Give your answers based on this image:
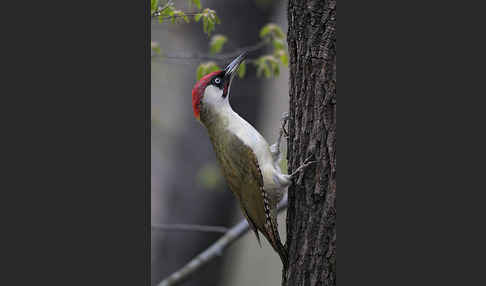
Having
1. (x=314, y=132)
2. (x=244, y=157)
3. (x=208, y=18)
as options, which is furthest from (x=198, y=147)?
(x=314, y=132)

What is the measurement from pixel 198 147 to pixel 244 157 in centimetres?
289

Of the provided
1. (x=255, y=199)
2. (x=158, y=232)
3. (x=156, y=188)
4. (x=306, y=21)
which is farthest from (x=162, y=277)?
(x=306, y=21)

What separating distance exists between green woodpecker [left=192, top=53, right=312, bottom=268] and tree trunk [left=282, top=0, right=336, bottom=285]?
0.21 metres

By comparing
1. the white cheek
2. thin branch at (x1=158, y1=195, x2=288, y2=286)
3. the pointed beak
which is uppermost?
the pointed beak

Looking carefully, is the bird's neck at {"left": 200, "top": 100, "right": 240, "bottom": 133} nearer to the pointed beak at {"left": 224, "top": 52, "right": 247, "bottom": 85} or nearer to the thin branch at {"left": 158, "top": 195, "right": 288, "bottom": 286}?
the pointed beak at {"left": 224, "top": 52, "right": 247, "bottom": 85}

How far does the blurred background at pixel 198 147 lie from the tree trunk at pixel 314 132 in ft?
7.56

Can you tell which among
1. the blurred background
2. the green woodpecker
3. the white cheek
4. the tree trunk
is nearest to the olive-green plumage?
the green woodpecker

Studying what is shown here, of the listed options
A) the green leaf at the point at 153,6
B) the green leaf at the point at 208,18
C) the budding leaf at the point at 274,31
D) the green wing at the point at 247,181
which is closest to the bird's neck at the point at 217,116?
the green wing at the point at 247,181

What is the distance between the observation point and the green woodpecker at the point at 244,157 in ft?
12.0

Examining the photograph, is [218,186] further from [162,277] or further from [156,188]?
[162,277]

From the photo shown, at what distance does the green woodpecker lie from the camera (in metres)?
3.64

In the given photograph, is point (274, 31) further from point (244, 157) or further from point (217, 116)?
point (244, 157)

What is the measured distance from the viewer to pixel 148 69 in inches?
119

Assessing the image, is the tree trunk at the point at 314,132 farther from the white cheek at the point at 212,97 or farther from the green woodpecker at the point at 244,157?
the white cheek at the point at 212,97
